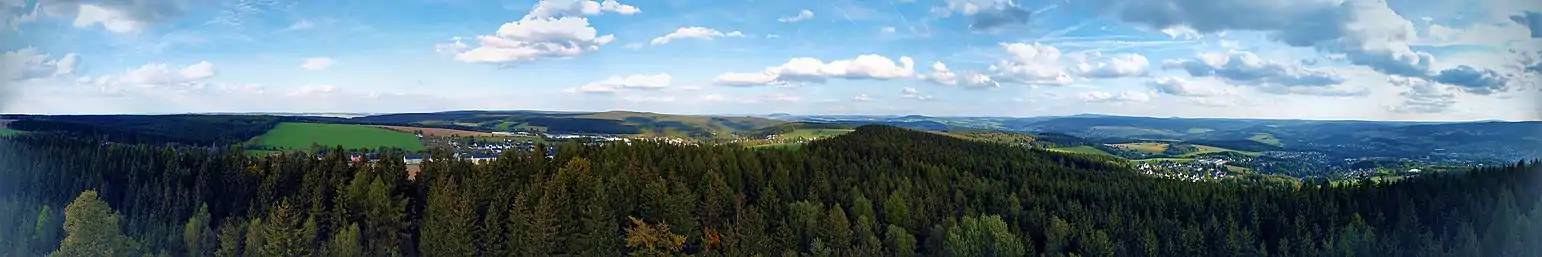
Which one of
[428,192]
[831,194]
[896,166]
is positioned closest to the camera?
[428,192]

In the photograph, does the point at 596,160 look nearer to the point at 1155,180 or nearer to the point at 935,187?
the point at 935,187

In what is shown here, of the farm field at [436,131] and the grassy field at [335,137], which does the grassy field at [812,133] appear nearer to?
the farm field at [436,131]

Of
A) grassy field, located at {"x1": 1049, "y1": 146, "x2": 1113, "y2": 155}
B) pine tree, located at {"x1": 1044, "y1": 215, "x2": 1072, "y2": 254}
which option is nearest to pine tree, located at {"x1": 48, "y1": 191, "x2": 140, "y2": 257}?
pine tree, located at {"x1": 1044, "y1": 215, "x2": 1072, "y2": 254}

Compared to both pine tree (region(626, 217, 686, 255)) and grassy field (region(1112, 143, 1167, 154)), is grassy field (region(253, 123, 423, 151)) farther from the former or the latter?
grassy field (region(1112, 143, 1167, 154))

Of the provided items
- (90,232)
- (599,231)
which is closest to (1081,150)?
(599,231)

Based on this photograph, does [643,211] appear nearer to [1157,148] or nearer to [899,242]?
[899,242]

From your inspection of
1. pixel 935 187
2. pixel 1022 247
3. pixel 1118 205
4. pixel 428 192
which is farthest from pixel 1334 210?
pixel 428 192
